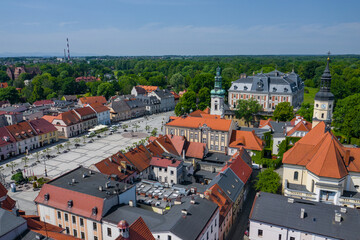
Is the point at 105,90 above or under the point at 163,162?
above

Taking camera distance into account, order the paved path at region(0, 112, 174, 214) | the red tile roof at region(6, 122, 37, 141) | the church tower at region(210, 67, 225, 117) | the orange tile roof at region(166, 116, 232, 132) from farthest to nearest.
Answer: the church tower at region(210, 67, 225, 117) < the red tile roof at region(6, 122, 37, 141) < the orange tile roof at region(166, 116, 232, 132) < the paved path at region(0, 112, 174, 214)

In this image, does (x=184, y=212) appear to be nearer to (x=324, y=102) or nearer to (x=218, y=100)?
(x=324, y=102)

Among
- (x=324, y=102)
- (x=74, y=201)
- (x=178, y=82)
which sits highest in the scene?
(x=324, y=102)

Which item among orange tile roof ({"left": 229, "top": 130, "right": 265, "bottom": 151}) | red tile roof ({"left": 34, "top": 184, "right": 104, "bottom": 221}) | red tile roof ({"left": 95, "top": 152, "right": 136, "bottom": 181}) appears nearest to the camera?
red tile roof ({"left": 34, "top": 184, "right": 104, "bottom": 221})

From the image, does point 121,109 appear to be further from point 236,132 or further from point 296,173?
point 296,173

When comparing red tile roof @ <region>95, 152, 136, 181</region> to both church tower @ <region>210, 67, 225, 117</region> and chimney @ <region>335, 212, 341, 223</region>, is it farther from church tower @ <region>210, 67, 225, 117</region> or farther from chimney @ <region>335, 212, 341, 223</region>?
church tower @ <region>210, 67, 225, 117</region>

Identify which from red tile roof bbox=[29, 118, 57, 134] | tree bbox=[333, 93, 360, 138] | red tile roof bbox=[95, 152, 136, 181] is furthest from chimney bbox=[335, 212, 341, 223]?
red tile roof bbox=[29, 118, 57, 134]

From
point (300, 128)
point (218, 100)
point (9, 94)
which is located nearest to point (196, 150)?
point (218, 100)

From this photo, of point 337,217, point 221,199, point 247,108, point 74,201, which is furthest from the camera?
point 247,108
